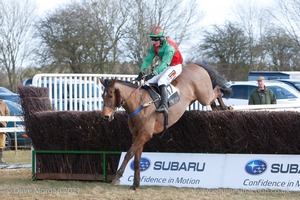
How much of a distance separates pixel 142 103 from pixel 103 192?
1610 mm

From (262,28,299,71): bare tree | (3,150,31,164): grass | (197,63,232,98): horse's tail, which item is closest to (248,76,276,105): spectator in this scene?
(197,63,232,98): horse's tail

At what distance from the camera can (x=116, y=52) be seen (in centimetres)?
3416

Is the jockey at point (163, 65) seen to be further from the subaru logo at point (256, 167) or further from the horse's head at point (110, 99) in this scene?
the subaru logo at point (256, 167)

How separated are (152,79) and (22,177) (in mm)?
3692

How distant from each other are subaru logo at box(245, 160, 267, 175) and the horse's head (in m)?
2.44

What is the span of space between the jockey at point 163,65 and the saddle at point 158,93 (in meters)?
0.09

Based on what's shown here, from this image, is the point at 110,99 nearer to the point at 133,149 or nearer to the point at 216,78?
the point at 133,149

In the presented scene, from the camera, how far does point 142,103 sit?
9461mm

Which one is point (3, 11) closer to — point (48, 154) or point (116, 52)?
point (116, 52)

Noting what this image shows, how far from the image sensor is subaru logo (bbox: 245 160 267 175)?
939 cm

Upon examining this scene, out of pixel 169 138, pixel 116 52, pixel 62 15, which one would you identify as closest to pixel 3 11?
pixel 62 15

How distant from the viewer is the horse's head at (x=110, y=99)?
8.81 meters

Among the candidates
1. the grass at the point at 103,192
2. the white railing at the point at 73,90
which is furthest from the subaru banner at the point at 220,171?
the white railing at the point at 73,90

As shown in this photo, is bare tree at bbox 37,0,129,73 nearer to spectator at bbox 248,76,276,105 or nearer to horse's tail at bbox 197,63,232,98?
spectator at bbox 248,76,276,105
